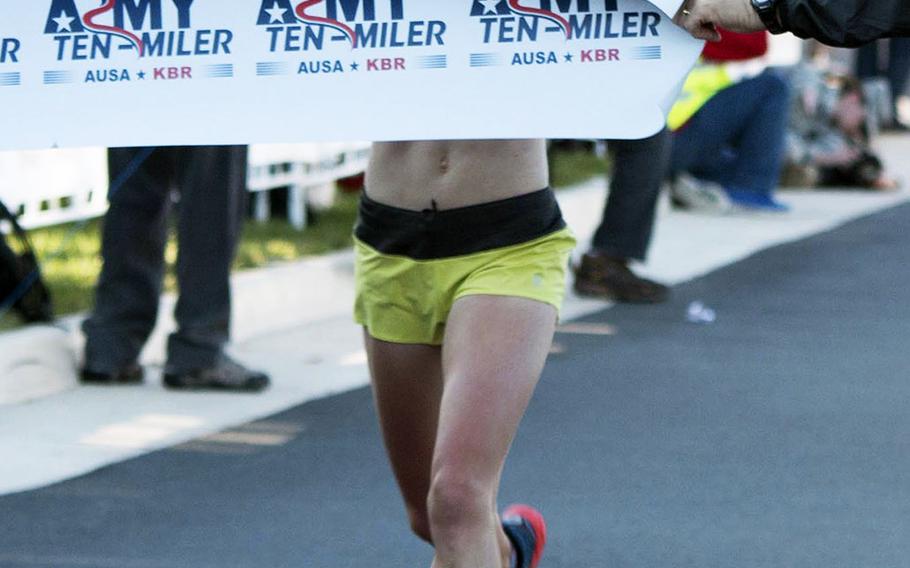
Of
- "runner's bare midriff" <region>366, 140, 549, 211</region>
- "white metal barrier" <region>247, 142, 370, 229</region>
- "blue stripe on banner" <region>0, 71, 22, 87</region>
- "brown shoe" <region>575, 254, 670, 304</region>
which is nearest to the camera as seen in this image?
"blue stripe on banner" <region>0, 71, 22, 87</region>

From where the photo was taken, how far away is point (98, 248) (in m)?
9.57

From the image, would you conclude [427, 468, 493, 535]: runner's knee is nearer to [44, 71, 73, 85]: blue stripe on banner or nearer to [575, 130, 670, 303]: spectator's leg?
[44, 71, 73, 85]: blue stripe on banner

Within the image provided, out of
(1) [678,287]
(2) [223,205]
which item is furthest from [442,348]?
(1) [678,287]

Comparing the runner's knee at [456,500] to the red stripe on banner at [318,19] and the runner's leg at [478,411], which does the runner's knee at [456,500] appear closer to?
the runner's leg at [478,411]

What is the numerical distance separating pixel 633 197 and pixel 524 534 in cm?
490

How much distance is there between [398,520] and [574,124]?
84.4 inches

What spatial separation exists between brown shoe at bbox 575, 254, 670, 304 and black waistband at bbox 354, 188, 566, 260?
5475 millimetres

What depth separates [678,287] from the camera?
1009cm

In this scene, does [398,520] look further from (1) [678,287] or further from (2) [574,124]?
(1) [678,287]

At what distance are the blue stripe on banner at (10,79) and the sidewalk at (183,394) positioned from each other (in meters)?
2.23

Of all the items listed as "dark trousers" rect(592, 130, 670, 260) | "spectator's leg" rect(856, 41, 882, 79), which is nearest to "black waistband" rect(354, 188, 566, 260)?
"dark trousers" rect(592, 130, 670, 260)

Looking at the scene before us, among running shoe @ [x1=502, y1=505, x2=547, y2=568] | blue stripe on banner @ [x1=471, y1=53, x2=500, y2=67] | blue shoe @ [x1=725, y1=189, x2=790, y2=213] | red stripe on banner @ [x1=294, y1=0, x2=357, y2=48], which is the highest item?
red stripe on banner @ [x1=294, y1=0, x2=357, y2=48]

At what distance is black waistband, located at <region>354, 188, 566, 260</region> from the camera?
3947 mm

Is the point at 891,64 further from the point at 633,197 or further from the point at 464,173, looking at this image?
the point at 464,173
